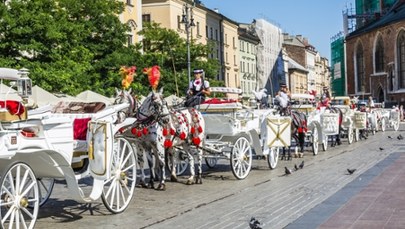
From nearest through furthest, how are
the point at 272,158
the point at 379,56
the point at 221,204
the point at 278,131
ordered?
the point at 221,204, the point at 278,131, the point at 272,158, the point at 379,56

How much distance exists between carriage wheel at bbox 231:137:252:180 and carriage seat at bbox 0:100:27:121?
253 inches

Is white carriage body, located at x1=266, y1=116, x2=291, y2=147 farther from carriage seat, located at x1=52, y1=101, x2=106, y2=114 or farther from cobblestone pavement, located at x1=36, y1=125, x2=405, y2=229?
carriage seat, located at x1=52, y1=101, x2=106, y2=114

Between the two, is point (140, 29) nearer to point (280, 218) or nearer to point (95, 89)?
point (95, 89)

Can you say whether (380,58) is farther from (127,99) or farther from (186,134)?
(127,99)

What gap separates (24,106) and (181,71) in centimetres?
3812

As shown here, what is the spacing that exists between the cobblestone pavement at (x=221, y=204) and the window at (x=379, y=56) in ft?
240

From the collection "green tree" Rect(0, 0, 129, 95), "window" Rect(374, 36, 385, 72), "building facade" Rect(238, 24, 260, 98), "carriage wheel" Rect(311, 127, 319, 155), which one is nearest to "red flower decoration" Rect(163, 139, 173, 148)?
"carriage wheel" Rect(311, 127, 319, 155)

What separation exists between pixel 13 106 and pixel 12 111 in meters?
0.08

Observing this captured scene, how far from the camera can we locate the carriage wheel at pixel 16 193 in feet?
23.5

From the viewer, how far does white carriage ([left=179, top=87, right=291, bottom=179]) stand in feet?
44.8

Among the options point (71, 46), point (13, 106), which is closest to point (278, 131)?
point (13, 106)

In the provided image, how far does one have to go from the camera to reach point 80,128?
9.19 meters

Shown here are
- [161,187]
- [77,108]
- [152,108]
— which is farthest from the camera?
[161,187]

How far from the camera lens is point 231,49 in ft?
261
